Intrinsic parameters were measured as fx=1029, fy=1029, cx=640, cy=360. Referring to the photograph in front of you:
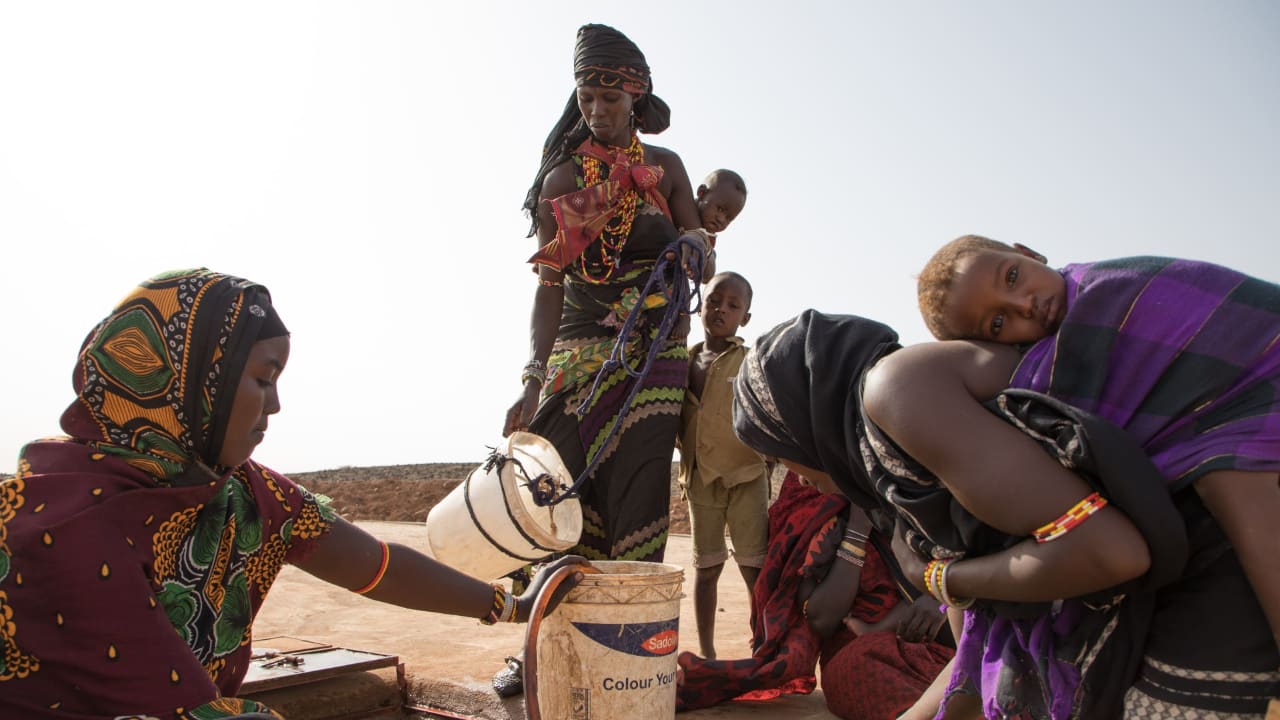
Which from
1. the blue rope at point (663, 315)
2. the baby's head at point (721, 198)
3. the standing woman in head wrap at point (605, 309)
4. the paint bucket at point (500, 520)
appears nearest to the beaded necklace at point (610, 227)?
the standing woman in head wrap at point (605, 309)

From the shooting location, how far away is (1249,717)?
1649mm

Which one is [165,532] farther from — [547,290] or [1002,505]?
[547,290]

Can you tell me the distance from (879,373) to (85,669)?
1592 mm

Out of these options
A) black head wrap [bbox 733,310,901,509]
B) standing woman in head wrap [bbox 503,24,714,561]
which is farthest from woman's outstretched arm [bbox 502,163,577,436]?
black head wrap [bbox 733,310,901,509]

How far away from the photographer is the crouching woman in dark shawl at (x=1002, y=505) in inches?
63.3

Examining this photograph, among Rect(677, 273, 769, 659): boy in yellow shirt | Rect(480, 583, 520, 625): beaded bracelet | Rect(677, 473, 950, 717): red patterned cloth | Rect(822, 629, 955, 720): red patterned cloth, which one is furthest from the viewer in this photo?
Rect(677, 273, 769, 659): boy in yellow shirt

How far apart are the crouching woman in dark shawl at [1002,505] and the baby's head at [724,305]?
8.98ft

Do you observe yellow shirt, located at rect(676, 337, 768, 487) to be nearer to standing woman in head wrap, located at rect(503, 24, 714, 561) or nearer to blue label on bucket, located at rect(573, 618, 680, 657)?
standing woman in head wrap, located at rect(503, 24, 714, 561)

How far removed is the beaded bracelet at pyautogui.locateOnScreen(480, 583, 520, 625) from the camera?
2.74m

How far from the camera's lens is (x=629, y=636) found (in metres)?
2.91

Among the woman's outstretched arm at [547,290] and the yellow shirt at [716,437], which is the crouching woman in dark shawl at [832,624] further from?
the woman's outstretched arm at [547,290]

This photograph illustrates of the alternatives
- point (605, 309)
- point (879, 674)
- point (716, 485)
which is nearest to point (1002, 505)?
point (879, 674)

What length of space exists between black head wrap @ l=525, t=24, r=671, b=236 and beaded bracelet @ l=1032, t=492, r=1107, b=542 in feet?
10.3

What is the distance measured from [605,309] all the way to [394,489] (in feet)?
30.9
